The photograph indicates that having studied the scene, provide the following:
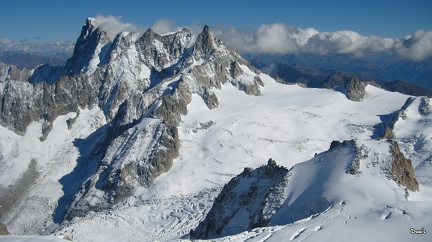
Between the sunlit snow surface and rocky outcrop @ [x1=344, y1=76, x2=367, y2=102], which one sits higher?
rocky outcrop @ [x1=344, y1=76, x2=367, y2=102]

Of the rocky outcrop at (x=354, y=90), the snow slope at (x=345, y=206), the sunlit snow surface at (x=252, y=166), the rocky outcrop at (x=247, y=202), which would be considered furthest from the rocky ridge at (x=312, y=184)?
the rocky outcrop at (x=354, y=90)

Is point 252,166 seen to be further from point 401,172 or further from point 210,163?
point 401,172

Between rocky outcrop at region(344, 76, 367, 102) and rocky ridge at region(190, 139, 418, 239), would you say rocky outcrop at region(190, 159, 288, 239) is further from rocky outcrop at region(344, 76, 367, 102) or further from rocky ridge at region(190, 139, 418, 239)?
rocky outcrop at region(344, 76, 367, 102)

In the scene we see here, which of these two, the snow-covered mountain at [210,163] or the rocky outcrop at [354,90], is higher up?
the rocky outcrop at [354,90]

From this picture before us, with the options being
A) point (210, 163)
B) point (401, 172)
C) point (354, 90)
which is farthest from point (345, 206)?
point (354, 90)

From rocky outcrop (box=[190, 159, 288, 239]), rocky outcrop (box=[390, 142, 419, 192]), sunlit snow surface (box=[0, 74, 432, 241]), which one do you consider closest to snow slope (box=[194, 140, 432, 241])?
sunlit snow surface (box=[0, 74, 432, 241])

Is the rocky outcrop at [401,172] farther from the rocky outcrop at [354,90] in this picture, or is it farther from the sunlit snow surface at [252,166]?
the rocky outcrop at [354,90]

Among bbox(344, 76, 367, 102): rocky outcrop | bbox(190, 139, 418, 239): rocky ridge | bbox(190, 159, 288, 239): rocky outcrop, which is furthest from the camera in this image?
bbox(344, 76, 367, 102): rocky outcrop
